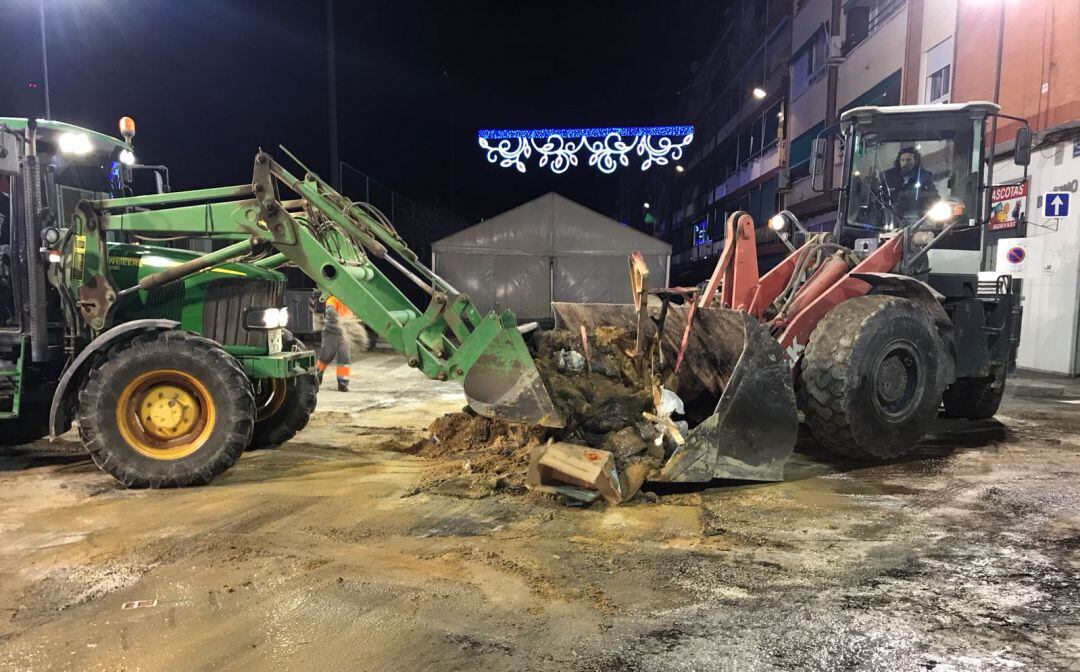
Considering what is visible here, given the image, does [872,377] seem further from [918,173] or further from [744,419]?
Answer: [918,173]

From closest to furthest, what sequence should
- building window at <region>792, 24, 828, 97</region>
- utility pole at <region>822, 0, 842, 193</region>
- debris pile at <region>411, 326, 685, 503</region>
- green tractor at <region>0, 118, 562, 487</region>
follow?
debris pile at <region>411, 326, 685, 503</region>, green tractor at <region>0, 118, 562, 487</region>, utility pole at <region>822, 0, 842, 193</region>, building window at <region>792, 24, 828, 97</region>

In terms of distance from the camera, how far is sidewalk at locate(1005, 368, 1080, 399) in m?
10.2

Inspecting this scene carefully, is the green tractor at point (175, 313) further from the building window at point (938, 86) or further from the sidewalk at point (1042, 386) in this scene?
the building window at point (938, 86)

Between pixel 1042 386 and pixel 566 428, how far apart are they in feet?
31.6

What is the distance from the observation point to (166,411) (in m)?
5.26

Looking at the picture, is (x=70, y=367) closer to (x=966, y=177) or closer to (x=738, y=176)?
(x=966, y=177)

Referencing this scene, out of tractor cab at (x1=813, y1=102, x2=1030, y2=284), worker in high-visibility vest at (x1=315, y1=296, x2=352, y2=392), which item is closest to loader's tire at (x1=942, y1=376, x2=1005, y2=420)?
tractor cab at (x1=813, y1=102, x2=1030, y2=284)

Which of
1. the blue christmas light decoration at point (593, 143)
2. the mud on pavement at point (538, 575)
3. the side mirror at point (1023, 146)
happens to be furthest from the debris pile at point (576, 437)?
the blue christmas light decoration at point (593, 143)

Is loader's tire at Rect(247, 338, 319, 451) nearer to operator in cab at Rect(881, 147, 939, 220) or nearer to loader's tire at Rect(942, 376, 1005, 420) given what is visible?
operator in cab at Rect(881, 147, 939, 220)

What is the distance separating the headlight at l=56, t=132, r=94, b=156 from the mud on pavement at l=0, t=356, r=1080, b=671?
2.79 metres

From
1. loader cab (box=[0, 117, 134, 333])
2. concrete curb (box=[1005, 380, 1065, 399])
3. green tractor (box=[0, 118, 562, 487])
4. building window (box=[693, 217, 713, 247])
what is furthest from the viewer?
building window (box=[693, 217, 713, 247])

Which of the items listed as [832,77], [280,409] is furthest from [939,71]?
[280,409]

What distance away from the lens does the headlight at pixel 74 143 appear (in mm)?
5820

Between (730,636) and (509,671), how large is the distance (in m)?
0.99
